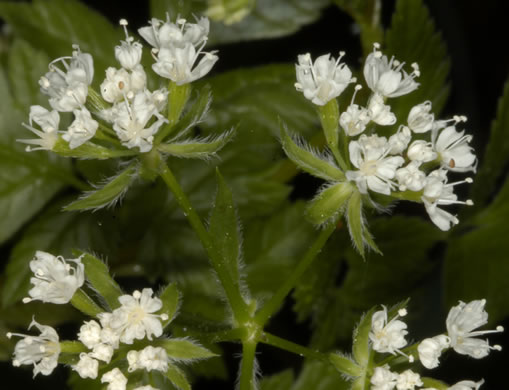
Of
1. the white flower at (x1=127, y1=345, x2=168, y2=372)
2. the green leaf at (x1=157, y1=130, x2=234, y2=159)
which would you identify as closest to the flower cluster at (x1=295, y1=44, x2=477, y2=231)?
the green leaf at (x1=157, y1=130, x2=234, y2=159)

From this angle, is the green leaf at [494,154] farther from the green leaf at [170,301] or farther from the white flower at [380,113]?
the green leaf at [170,301]

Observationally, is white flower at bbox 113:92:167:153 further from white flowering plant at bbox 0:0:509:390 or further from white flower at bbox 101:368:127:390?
white flower at bbox 101:368:127:390

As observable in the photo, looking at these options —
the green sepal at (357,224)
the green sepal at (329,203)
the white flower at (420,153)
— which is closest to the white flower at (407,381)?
the green sepal at (357,224)

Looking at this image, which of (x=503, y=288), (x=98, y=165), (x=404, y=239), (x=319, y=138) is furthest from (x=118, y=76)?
(x=503, y=288)

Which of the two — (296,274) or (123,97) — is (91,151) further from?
(296,274)

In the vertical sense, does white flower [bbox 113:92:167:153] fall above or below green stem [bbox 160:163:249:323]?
above

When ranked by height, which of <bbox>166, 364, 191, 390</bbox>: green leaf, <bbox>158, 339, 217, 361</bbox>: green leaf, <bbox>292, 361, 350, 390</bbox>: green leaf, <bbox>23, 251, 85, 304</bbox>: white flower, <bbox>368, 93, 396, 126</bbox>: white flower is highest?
<bbox>368, 93, 396, 126</bbox>: white flower

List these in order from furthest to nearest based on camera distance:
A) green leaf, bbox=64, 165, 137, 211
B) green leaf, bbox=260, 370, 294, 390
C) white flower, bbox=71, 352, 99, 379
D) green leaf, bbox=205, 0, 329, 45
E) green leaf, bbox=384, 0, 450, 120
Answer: green leaf, bbox=205, 0, 329, 45
green leaf, bbox=260, 370, 294, 390
green leaf, bbox=384, 0, 450, 120
green leaf, bbox=64, 165, 137, 211
white flower, bbox=71, 352, 99, 379

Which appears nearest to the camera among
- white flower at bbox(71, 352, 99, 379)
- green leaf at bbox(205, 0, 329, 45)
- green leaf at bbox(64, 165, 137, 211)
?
white flower at bbox(71, 352, 99, 379)

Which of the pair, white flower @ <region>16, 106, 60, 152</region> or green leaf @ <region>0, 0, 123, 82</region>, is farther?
green leaf @ <region>0, 0, 123, 82</region>
